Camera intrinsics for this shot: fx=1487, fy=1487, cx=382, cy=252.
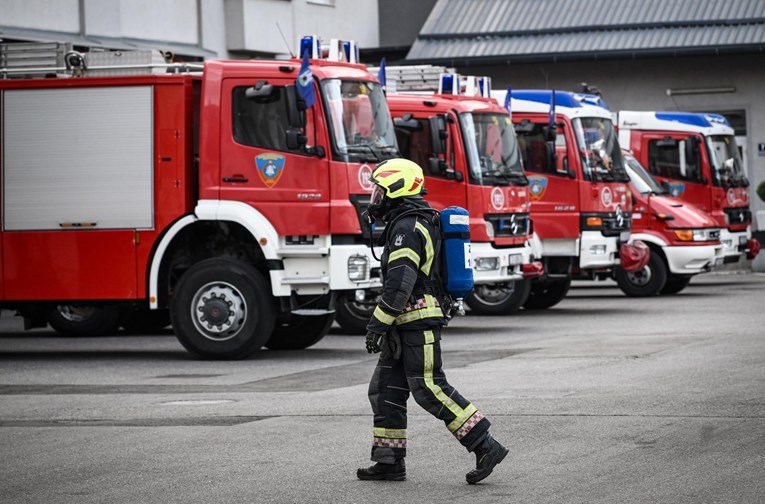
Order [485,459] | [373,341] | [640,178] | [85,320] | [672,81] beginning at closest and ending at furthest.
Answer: [485,459], [373,341], [85,320], [640,178], [672,81]

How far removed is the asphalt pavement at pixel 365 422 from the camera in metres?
7.91

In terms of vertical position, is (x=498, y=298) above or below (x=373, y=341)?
below

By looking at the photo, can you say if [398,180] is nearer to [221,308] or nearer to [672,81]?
[221,308]

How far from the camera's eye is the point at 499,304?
20984mm

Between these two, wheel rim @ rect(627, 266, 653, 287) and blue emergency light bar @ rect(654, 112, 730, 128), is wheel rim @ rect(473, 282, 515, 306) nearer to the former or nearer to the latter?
wheel rim @ rect(627, 266, 653, 287)

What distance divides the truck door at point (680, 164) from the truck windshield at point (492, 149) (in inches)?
260

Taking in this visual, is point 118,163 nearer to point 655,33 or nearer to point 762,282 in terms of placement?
point 762,282

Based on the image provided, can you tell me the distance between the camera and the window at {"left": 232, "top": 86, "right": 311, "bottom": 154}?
49.8ft

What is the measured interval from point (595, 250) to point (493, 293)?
1.63 m

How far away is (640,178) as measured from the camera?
24656 millimetres

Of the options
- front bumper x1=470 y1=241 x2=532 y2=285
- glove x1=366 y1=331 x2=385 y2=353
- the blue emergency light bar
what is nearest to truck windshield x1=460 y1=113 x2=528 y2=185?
front bumper x1=470 y1=241 x2=532 y2=285

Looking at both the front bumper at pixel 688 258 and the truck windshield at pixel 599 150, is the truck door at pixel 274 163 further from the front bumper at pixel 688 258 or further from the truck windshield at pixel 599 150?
the front bumper at pixel 688 258

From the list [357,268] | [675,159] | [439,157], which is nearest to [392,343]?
[357,268]

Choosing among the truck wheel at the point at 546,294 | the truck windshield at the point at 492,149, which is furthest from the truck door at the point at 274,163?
the truck wheel at the point at 546,294
